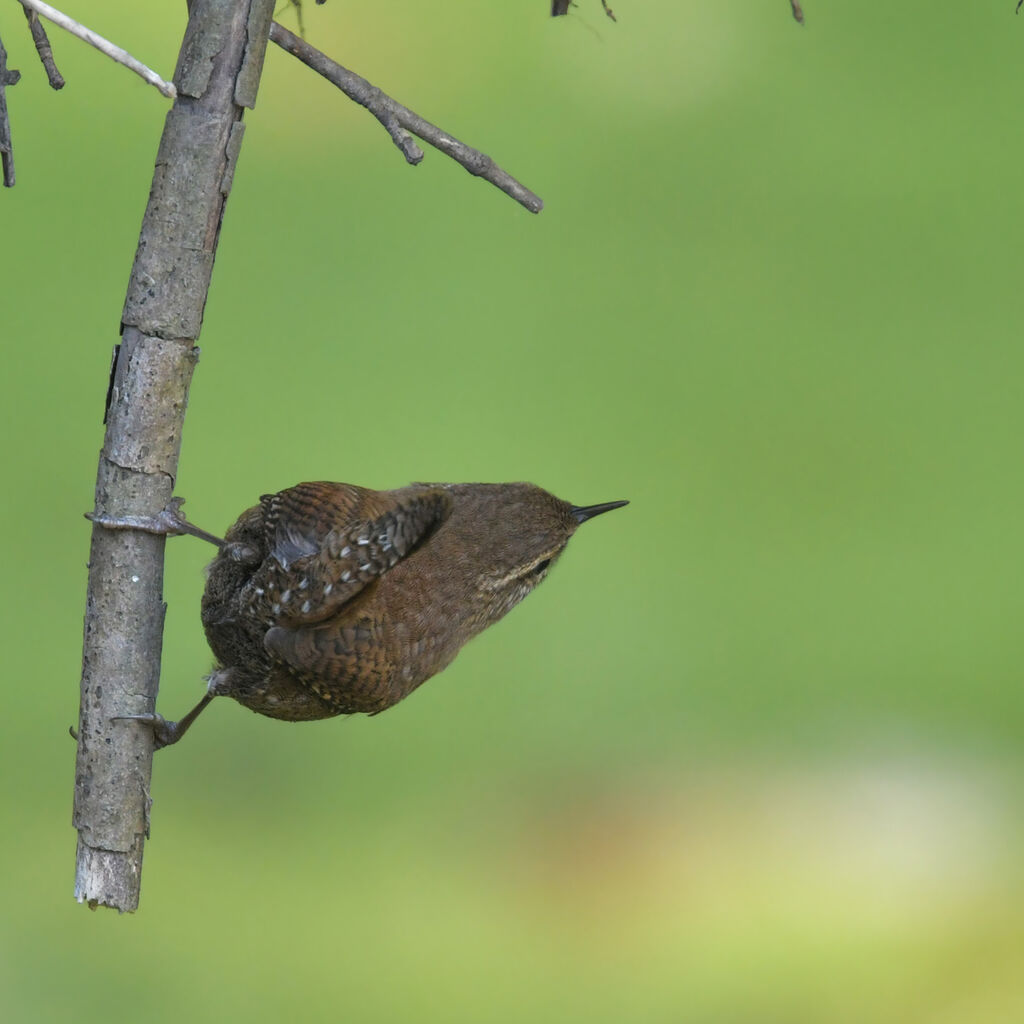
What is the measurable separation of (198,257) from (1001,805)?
247cm

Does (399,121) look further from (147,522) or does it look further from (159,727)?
(159,727)

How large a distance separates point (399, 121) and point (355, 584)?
39 cm

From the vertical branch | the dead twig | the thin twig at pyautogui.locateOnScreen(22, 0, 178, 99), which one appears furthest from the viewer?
the dead twig

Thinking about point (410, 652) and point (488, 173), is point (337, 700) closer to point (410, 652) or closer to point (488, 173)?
point (410, 652)

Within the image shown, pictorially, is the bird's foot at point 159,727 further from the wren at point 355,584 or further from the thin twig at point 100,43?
the thin twig at point 100,43

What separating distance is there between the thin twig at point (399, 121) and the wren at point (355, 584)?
26 cm

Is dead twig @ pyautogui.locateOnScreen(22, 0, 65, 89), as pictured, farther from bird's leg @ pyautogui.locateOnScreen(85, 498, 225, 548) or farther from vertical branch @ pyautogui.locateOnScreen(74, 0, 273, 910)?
bird's leg @ pyautogui.locateOnScreen(85, 498, 225, 548)

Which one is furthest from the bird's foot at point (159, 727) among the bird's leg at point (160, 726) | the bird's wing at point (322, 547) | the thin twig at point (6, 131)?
the thin twig at point (6, 131)

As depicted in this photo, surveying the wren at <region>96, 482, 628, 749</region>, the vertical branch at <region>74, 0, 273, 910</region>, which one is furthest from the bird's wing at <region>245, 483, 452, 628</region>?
the vertical branch at <region>74, 0, 273, 910</region>

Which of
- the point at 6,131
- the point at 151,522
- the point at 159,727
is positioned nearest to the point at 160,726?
the point at 159,727

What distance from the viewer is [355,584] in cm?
104

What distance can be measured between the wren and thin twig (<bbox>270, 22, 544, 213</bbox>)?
265 millimetres

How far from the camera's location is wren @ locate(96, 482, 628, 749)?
1.03 metres

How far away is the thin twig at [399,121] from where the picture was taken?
3.35 ft
